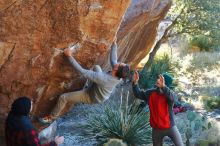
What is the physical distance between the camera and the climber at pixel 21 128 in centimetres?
641

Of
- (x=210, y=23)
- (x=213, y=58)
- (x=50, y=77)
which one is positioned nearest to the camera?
(x=50, y=77)

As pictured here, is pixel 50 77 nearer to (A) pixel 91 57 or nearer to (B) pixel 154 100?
(A) pixel 91 57

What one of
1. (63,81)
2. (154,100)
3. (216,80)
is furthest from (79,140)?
(216,80)

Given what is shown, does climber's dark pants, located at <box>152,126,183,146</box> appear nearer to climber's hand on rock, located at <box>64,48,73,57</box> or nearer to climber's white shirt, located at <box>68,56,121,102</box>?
climber's white shirt, located at <box>68,56,121,102</box>

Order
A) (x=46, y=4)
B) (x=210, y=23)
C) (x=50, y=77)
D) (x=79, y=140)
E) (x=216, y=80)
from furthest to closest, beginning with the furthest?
1. (x=216, y=80)
2. (x=210, y=23)
3. (x=79, y=140)
4. (x=50, y=77)
5. (x=46, y=4)

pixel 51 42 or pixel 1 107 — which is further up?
pixel 51 42

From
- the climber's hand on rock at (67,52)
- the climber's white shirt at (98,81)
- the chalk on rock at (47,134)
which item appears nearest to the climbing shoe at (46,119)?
the chalk on rock at (47,134)

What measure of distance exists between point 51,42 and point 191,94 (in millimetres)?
11901

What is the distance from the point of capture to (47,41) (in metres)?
7.88

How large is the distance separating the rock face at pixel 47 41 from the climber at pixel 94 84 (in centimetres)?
27

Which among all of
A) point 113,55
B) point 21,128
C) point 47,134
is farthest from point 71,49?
point 47,134

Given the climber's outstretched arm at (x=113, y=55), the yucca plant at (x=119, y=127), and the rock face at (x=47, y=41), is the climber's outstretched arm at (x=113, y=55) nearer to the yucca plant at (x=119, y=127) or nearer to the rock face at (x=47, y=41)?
the rock face at (x=47, y=41)

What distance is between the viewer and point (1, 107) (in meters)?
8.52

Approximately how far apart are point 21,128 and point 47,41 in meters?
1.95
